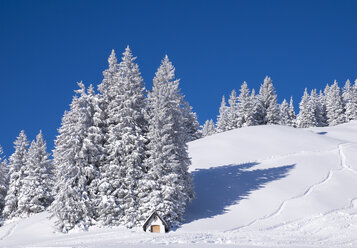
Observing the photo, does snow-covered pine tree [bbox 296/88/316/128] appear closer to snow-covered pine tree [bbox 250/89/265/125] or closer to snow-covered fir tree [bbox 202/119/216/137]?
snow-covered pine tree [bbox 250/89/265/125]

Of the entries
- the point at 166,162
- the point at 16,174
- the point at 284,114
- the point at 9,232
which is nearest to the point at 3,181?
the point at 16,174

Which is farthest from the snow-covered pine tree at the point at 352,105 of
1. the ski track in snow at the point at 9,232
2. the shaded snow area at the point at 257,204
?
the ski track in snow at the point at 9,232

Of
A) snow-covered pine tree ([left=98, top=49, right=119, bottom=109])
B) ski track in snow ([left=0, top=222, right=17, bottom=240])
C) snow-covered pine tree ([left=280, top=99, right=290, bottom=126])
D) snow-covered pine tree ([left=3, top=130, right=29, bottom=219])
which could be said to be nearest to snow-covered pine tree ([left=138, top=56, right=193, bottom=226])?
snow-covered pine tree ([left=98, top=49, right=119, bottom=109])

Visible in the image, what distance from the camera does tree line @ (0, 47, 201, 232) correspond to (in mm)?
29016

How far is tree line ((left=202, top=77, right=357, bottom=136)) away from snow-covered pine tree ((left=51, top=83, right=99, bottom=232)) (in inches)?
1859

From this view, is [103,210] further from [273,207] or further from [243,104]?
[243,104]

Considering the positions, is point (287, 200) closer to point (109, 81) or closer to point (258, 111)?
point (109, 81)

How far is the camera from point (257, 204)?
3253cm

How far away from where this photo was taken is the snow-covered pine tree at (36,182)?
43344mm

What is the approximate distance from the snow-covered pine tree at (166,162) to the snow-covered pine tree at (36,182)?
2009cm

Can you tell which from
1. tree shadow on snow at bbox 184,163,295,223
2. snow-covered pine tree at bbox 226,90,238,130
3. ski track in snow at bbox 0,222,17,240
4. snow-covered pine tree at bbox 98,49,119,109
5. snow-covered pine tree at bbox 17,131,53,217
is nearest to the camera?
tree shadow on snow at bbox 184,163,295,223

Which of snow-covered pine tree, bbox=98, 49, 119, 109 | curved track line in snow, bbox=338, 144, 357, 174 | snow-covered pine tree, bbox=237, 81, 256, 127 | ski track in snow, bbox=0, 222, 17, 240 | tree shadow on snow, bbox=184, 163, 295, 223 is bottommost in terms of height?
ski track in snow, bbox=0, 222, 17, 240

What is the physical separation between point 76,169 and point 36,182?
56.0 ft

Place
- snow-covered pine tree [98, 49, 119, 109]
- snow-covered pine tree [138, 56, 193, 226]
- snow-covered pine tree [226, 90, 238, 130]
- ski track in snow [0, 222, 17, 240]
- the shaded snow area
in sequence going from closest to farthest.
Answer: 1. the shaded snow area
2. snow-covered pine tree [138, 56, 193, 226]
3. ski track in snow [0, 222, 17, 240]
4. snow-covered pine tree [98, 49, 119, 109]
5. snow-covered pine tree [226, 90, 238, 130]
